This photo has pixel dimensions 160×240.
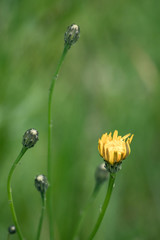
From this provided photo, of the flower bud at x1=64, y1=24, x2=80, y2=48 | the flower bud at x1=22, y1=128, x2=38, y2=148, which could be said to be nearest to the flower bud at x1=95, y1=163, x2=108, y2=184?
the flower bud at x1=22, y1=128, x2=38, y2=148

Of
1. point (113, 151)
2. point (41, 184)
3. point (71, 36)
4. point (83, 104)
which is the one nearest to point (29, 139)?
point (41, 184)

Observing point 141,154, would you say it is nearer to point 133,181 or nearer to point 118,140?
point 133,181

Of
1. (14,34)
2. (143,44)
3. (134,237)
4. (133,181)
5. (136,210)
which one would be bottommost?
(134,237)

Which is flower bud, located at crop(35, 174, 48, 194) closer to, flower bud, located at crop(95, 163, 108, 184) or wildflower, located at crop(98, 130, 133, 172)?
wildflower, located at crop(98, 130, 133, 172)

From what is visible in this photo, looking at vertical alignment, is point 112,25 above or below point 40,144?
above

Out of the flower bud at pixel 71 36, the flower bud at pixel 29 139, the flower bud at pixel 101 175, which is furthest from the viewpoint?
the flower bud at pixel 101 175

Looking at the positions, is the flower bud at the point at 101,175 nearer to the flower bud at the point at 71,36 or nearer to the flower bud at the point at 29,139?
the flower bud at the point at 29,139

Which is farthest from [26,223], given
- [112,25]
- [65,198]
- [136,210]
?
[112,25]

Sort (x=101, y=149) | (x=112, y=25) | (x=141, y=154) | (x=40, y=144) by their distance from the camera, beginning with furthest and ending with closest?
(x=112, y=25) < (x=141, y=154) < (x=40, y=144) < (x=101, y=149)

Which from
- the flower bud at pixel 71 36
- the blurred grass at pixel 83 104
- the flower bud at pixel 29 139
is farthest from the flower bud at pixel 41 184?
the blurred grass at pixel 83 104
